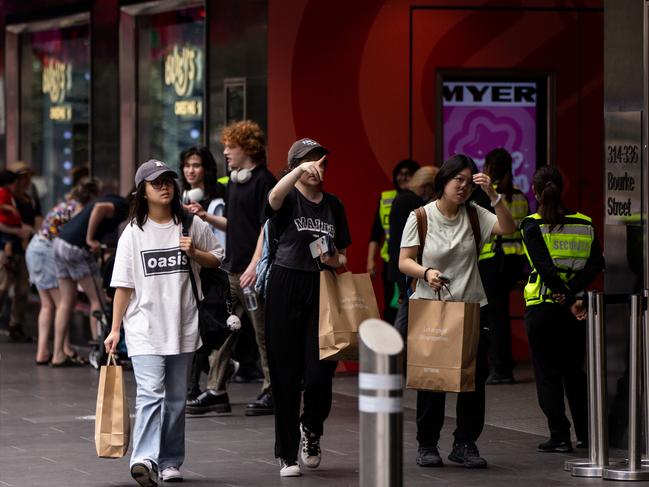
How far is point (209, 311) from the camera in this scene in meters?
8.66

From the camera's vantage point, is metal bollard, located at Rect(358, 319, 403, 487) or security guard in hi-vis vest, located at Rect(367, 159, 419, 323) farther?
security guard in hi-vis vest, located at Rect(367, 159, 419, 323)

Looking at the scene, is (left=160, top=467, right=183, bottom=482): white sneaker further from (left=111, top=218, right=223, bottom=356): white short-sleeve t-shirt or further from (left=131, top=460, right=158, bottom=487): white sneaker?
(left=111, top=218, right=223, bottom=356): white short-sleeve t-shirt

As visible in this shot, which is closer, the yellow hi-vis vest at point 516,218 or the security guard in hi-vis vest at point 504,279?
the security guard in hi-vis vest at point 504,279

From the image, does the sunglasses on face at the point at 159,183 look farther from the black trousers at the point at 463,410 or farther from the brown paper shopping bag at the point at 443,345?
the black trousers at the point at 463,410

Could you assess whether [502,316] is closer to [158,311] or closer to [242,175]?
[242,175]

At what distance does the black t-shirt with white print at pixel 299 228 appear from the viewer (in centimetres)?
879

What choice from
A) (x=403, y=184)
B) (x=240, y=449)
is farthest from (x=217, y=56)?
(x=240, y=449)

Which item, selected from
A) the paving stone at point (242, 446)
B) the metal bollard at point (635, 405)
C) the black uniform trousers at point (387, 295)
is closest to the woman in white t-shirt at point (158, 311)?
the paving stone at point (242, 446)

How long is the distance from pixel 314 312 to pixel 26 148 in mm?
12816

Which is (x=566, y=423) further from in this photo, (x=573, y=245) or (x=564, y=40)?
(x=564, y=40)

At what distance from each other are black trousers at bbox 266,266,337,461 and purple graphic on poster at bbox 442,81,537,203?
639cm

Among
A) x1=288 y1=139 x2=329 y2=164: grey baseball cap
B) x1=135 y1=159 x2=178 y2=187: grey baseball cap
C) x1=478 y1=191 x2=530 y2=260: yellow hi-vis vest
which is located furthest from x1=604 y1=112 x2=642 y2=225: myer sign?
x1=478 y1=191 x2=530 y2=260: yellow hi-vis vest

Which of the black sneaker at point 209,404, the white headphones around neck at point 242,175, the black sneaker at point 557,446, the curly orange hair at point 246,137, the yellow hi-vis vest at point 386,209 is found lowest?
the black sneaker at point 557,446

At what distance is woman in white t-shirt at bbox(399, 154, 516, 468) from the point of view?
899 cm
